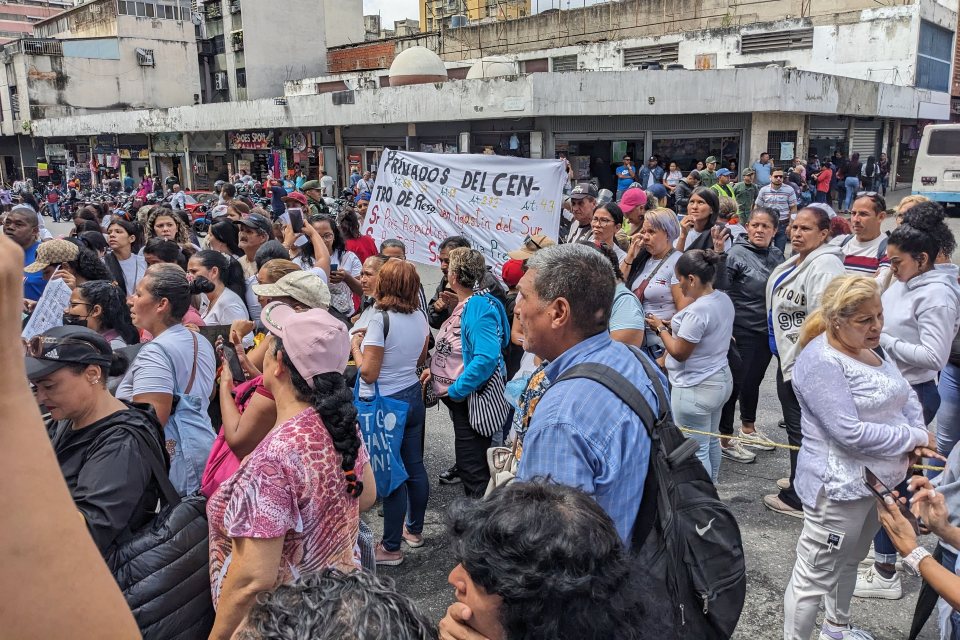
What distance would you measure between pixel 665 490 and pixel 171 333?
2594 mm

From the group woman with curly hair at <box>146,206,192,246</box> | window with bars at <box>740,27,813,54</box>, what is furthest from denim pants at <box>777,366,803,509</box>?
window with bars at <box>740,27,813,54</box>

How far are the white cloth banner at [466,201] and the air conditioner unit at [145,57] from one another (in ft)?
148

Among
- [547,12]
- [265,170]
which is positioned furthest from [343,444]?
[547,12]

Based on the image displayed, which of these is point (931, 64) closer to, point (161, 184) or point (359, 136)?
point (359, 136)

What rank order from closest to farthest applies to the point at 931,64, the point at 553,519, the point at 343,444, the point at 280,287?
the point at 553,519, the point at 343,444, the point at 280,287, the point at 931,64

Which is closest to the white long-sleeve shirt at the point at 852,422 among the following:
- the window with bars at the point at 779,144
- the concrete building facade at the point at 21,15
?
the window with bars at the point at 779,144

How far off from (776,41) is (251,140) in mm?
20233

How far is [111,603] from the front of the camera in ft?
2.62

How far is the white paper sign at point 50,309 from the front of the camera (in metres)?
4.69

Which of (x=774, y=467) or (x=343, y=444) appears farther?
(x=774, y=467)

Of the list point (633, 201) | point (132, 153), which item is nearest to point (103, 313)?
point (633, 201)

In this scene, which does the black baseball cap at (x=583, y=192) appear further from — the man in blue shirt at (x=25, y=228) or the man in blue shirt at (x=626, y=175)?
the man in blue shirt at (x=626, y=175)

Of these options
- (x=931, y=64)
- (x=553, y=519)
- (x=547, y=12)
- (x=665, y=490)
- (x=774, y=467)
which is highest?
(x=547, y=12)

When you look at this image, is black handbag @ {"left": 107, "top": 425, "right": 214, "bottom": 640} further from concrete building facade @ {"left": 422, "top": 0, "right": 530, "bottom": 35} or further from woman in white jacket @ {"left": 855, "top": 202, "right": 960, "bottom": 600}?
concrete building facade @ {"left": 422, "top": 0, "right": 530, "bottom": 35}
